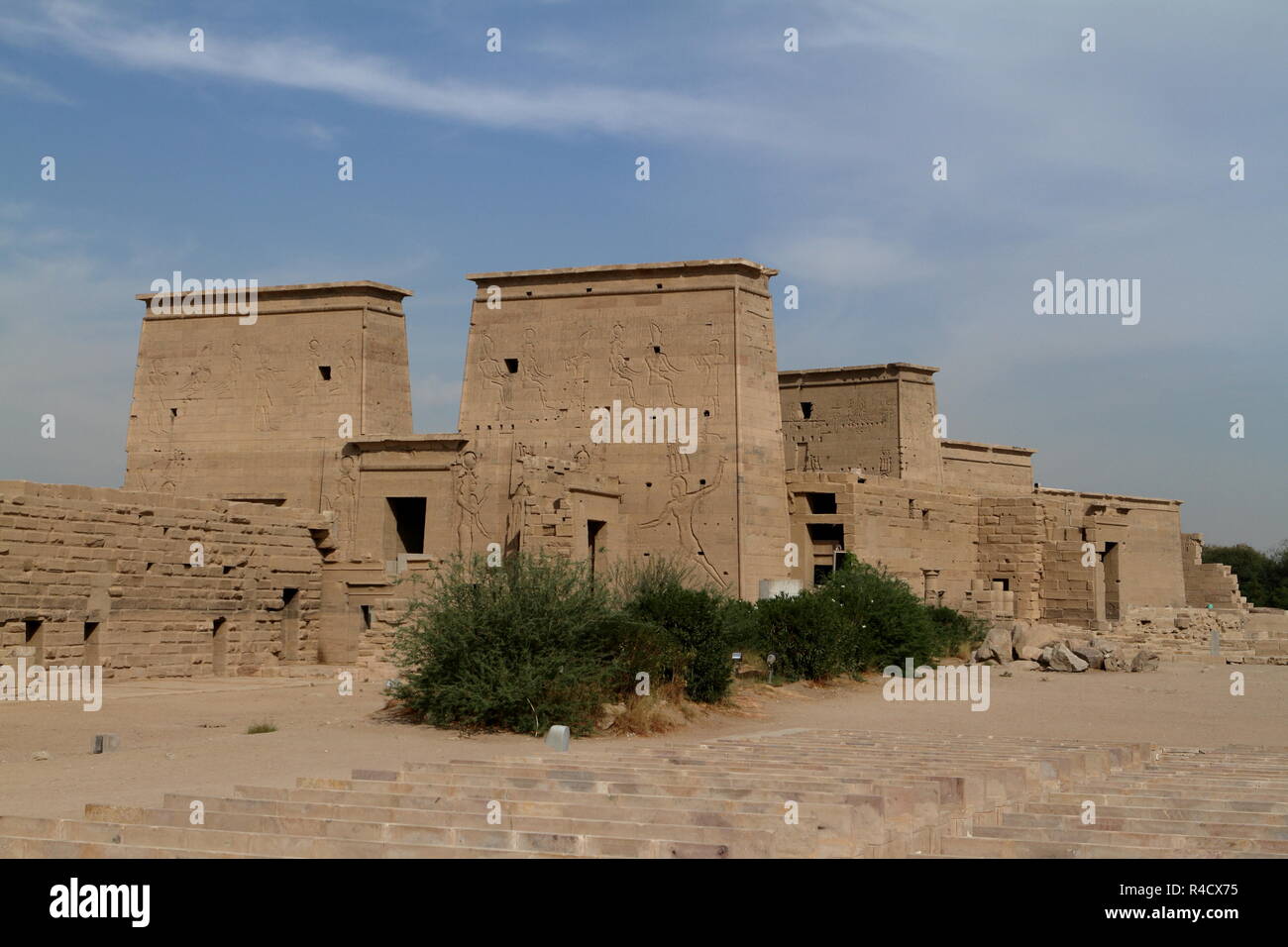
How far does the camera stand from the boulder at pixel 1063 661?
75.0ft

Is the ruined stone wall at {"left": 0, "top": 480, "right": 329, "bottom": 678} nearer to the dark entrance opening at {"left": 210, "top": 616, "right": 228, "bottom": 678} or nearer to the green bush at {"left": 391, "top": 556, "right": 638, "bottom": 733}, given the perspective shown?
the dark entrance opening at {"left": 210, "top": 616, "right": 228, "bottom": 678}

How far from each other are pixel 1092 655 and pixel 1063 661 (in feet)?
2.14

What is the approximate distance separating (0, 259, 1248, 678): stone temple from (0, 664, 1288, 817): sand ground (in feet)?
10.4

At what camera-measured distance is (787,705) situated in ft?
57.2

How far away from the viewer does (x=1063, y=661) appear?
23.0m

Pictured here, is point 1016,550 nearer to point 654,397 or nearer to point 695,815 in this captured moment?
point 654,397

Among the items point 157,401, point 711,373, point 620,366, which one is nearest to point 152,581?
point 620,366

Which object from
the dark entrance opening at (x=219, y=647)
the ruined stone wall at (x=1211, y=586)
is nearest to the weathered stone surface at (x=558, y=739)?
the dark entrance opening at (x=219, y=647)

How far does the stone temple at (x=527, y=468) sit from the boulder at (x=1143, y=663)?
5233mm

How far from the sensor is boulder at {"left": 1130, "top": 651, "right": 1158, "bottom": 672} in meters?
23.3

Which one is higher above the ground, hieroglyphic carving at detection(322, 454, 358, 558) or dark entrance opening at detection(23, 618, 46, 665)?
hieroglyphic carving at detection(322, 454, 358, 558)

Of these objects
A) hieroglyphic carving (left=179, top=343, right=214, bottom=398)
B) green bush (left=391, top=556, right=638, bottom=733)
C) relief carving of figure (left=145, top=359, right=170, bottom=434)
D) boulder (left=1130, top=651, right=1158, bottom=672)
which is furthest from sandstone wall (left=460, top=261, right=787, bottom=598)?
green bush (left=391, top=556, right=638, bottom=733)
